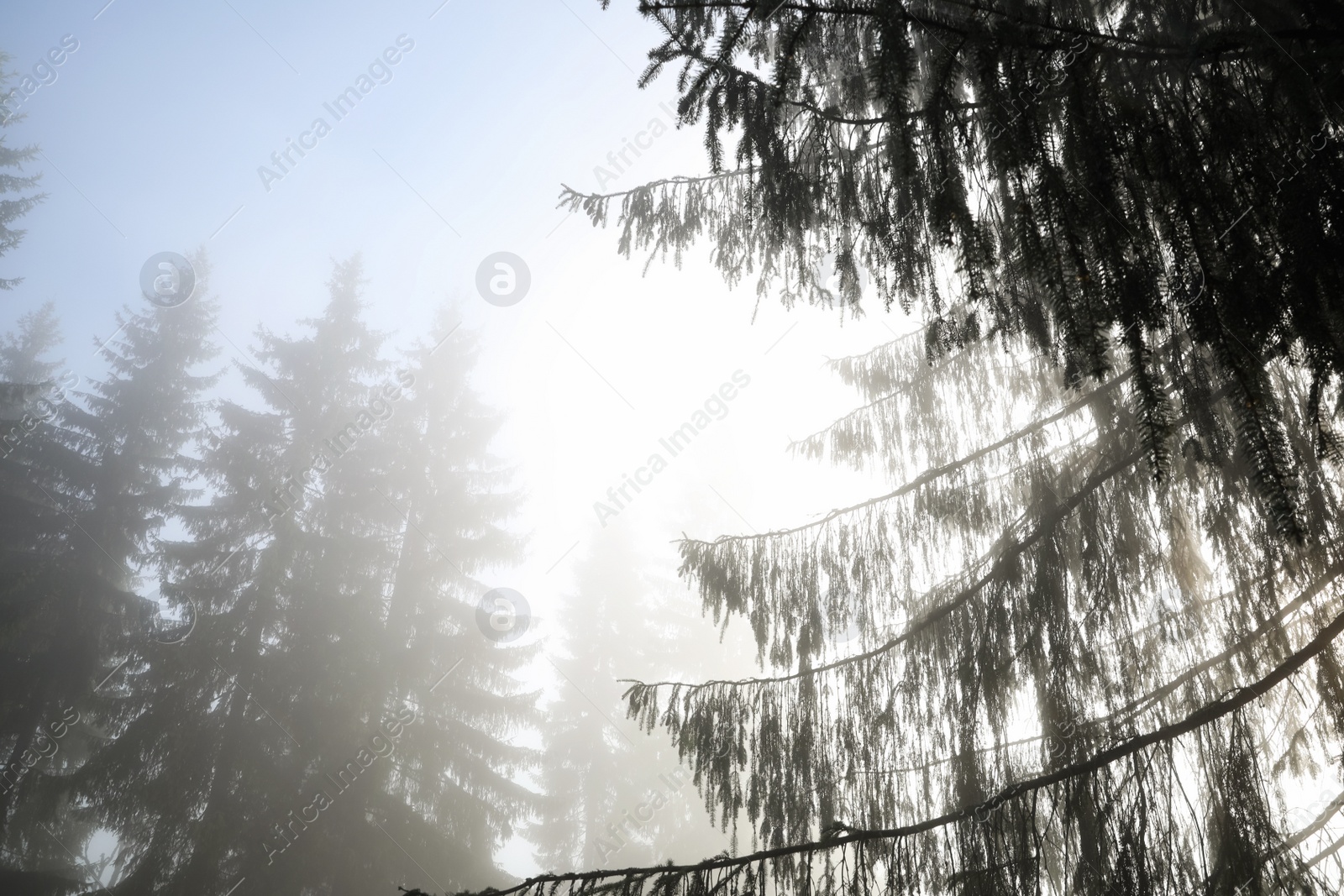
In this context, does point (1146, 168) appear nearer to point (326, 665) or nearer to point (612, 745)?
point (326, 665)

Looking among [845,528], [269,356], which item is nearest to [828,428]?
[845,528]

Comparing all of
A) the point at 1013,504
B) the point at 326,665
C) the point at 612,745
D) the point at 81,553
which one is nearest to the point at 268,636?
the point at 326,665

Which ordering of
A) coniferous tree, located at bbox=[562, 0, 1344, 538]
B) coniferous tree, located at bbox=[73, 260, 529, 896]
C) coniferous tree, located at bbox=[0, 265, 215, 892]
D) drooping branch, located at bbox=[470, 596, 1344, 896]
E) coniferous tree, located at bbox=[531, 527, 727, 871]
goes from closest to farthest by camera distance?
1. coniferous tree, located at bbox=[562, 0, 1344, 538]
2. drooping branch, located at bbox=[470, 596, 1344, 896]
3. coniferous tree, located at bbox=[73, 260, 529, 896]
4. coniferous tree, located at bbox=[0, 265, 215, 892]
5. coniferous tree, located at bbox=[531, 527, 727, 871]

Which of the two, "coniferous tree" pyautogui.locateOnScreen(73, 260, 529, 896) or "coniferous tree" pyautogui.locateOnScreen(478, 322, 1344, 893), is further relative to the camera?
"coniferous tree" pyautogui.locateOnScreen(73, 260, 529, 896)

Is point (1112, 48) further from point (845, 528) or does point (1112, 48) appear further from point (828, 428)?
point (828, 428)

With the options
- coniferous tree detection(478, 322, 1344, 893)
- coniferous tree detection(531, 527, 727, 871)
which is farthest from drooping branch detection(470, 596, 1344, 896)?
coniferous tree detection(531, 527, 727, 871)

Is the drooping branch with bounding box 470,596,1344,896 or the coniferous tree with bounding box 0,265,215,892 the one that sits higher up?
the coniferous tree with bounding box 0,265,215,892

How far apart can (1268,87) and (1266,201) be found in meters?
0.27

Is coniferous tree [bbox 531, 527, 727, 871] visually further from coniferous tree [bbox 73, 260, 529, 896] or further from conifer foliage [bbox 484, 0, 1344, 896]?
conifer foliage [bbox 484, 0, 1344, 896]

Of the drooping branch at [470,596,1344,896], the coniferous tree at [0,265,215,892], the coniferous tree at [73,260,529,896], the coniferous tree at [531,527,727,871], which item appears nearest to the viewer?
the drooping branch at [470,596,1344,896]

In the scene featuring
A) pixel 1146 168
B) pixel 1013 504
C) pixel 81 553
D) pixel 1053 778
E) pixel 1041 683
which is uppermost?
pixel 81 553

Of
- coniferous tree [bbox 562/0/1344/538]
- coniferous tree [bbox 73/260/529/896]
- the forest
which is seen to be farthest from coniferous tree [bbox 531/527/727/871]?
coniferous tree [bbox 562/0/1344/538]

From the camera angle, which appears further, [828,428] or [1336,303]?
[828,428]

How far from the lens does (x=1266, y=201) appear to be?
136 centimetres
